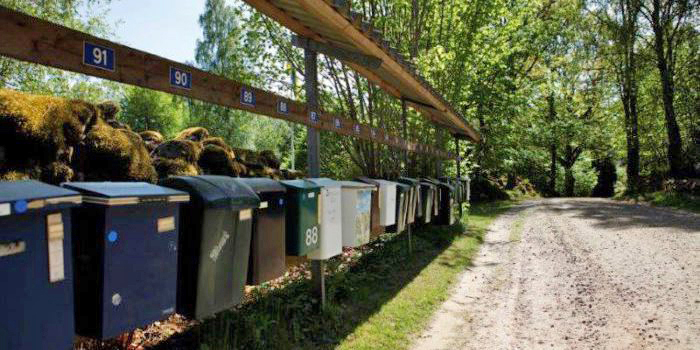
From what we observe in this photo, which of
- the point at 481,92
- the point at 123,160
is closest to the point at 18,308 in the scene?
the point at 123,160

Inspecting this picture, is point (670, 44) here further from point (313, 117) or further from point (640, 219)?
point (313, 117)

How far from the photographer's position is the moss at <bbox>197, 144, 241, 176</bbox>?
1120 centimetres

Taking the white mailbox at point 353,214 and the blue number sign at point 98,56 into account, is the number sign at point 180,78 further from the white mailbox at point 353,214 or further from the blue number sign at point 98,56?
the white mailbox at point 353,214

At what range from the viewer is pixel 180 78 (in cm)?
348

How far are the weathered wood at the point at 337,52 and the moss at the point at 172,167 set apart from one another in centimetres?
477

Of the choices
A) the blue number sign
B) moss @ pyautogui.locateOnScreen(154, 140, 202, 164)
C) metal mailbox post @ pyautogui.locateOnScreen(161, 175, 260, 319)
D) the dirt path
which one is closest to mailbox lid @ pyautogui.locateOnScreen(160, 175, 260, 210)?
metal mailbox post @ pyautogui.locateOnScreen(161, 175, 260, 319)

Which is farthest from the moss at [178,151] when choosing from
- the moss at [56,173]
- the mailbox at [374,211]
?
the mailbox at [374,211]

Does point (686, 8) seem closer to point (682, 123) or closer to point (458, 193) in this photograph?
point (682, 123)

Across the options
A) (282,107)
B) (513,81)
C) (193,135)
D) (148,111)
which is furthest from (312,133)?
(148,111)

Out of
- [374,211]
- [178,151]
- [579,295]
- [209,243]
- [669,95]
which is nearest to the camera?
[209,243]

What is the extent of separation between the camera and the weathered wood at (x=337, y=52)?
5.83 m

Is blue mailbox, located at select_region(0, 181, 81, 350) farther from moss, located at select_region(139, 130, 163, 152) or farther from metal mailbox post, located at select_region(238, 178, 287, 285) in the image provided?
moss, located at select_region(139, 130, 163, 152)

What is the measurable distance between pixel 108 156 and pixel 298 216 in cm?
463

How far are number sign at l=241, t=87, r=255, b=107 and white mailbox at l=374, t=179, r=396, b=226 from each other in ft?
9.17
